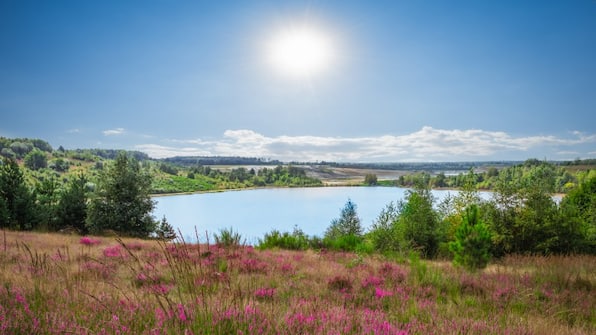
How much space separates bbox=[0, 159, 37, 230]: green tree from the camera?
795 inches

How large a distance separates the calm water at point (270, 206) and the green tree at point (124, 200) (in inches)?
2146

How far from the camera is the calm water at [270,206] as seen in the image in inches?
3605

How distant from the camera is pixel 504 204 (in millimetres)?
19312

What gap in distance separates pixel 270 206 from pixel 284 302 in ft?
384

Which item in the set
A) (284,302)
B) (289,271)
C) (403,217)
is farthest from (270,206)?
(284,302)

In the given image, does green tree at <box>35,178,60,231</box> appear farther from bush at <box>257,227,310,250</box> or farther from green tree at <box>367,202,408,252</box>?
green tree at <box>367,202,408,252</box>

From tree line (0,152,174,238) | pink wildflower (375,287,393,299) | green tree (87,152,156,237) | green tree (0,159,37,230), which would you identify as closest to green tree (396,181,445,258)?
pink wildflower (375,287,393,299)

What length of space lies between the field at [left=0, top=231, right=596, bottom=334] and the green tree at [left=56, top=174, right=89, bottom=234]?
20622 millimetres

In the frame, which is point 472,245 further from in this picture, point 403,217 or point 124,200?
point 124,200

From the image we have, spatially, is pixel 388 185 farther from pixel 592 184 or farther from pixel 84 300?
pixel 84 300

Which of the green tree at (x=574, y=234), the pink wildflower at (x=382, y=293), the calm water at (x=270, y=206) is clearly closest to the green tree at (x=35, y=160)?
the calm water at (x=270, y=206)

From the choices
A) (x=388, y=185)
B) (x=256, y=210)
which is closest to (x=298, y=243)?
(x=256, y=210)

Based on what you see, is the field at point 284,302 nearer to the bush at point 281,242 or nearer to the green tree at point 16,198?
the bush at point 281,242

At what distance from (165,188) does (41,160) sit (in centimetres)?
7438
